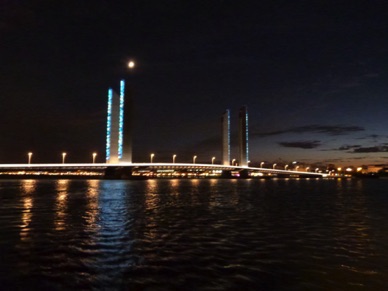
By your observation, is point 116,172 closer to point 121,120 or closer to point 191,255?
point 121,120

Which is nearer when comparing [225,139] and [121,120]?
[121,120]

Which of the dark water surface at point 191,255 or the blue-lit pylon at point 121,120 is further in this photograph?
the blue-lit pylon at point 121,120

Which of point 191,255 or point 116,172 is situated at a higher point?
point 116,172

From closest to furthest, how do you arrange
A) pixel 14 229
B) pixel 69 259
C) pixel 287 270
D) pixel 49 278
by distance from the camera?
pixel 49 278 → pixel 287 270 → pixel 69 259 → pixel 14 229

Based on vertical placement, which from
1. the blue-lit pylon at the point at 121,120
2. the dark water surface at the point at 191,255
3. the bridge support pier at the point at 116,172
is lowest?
the dark water surface at the point at 191,255

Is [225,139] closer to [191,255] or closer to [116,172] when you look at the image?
[116,172]

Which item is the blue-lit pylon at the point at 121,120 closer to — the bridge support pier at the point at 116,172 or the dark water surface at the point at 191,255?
the bridge support pier at the point at 116,172

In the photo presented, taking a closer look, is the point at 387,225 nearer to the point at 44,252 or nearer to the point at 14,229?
the point at 44,252

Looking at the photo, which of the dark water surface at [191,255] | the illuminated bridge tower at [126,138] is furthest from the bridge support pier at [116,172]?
the dark water surface at [191,255]

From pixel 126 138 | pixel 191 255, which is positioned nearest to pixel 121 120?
pixel 126 138

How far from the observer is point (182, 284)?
7.61 m

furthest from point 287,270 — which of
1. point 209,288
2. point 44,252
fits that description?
point 44,252

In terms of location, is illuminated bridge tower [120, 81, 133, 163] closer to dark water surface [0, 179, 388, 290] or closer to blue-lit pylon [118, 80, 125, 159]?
blue-lit pylon [118, 80, 125, 159]

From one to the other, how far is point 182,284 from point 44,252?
516 cm
